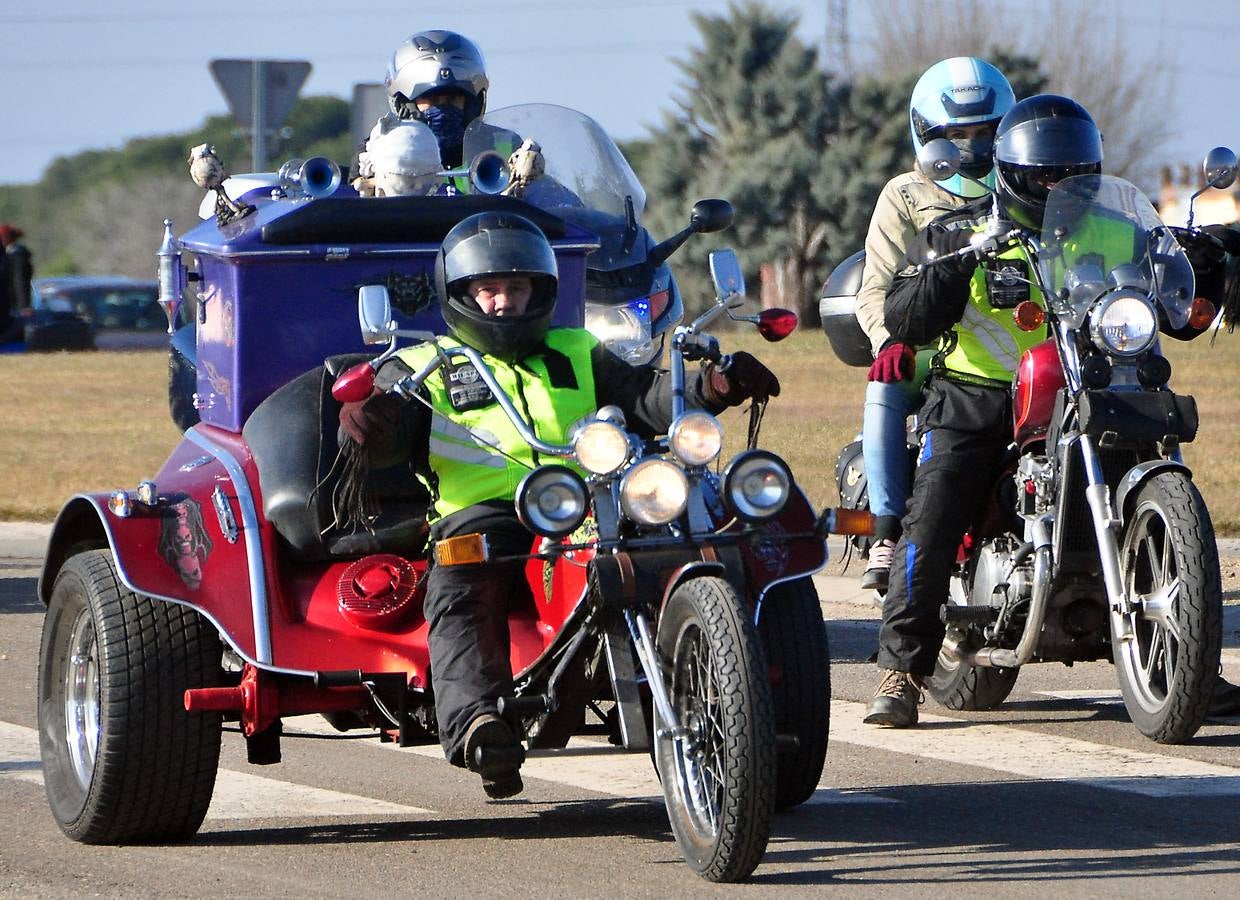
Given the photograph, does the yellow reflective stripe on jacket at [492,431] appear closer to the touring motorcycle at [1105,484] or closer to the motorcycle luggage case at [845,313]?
the touring motorcycle at [1105,484]

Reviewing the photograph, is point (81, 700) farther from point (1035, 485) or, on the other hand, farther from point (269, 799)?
point (1035, 485)

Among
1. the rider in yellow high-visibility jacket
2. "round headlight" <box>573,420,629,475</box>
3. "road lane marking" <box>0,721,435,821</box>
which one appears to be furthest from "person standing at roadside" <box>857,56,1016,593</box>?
"round headlight" <box>573,420,629,475</box>

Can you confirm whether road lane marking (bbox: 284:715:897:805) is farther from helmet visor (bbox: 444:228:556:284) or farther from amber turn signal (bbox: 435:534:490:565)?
helmet visor (bbox: 444:228:556:284)

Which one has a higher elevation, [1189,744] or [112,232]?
[112,232]

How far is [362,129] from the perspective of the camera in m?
13.4

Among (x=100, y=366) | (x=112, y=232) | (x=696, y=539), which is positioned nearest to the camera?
(x=696, y=539)

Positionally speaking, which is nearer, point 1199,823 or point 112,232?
point 1199,823

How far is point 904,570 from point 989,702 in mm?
742

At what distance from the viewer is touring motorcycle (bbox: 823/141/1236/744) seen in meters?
6.86

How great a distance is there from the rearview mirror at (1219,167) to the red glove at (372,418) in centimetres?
300

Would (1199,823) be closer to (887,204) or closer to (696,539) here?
(696,539)

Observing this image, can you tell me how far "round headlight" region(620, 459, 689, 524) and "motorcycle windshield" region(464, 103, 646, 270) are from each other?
425 cm

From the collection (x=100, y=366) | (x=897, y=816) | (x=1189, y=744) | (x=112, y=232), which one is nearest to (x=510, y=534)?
(x=897, y=816)

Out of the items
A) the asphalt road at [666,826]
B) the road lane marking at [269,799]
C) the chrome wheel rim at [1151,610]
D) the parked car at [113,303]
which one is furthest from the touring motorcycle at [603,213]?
Answer: the parked car at [113,303]
